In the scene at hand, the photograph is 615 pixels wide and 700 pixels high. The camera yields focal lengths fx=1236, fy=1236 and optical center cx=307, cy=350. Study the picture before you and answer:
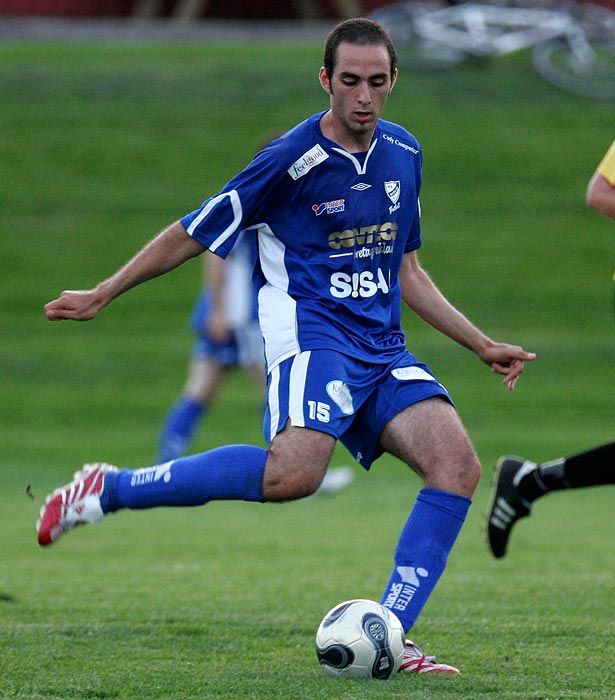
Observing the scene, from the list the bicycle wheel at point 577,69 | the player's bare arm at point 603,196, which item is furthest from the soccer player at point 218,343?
the bicycle wheel at point 577,69

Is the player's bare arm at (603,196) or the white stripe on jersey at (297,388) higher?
the player's bare arm at (603,196)

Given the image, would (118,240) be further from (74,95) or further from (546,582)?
(546,582)

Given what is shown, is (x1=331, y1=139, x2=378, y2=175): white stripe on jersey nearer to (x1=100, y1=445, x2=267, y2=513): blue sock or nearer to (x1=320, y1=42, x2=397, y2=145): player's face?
(x1=320, y1=42, x2=397, y2=145): player's face

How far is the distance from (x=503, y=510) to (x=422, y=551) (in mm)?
1584

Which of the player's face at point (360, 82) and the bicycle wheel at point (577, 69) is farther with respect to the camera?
the bicycle wheel at point (577, 69)

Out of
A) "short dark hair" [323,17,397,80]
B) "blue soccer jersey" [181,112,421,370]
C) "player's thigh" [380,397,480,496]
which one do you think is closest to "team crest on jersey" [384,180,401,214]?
"blue soccer jersey" [181,112,421,370]

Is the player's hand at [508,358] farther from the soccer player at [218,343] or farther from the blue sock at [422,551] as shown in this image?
the soccer player at [218,343]

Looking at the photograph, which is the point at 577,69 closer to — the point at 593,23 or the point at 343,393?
the point at 593,23

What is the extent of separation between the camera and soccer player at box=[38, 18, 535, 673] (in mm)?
4453

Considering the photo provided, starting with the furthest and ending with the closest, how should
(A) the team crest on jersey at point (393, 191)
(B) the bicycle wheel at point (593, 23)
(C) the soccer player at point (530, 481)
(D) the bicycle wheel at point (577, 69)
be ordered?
(B) the bicycle wheel at point (593, 23) → (D) the bicycle wheel at point (577, 69) → (C) the soccer player at point (530, 481) → (A) the team crest on jersey at point (393, 191)

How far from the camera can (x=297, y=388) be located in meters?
4.49

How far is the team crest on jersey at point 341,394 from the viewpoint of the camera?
4473 mm

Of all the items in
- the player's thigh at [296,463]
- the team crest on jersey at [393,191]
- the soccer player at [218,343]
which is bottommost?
the soccer player at [218,343]

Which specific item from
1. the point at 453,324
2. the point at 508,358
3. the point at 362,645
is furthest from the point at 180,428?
the point at 362,645
